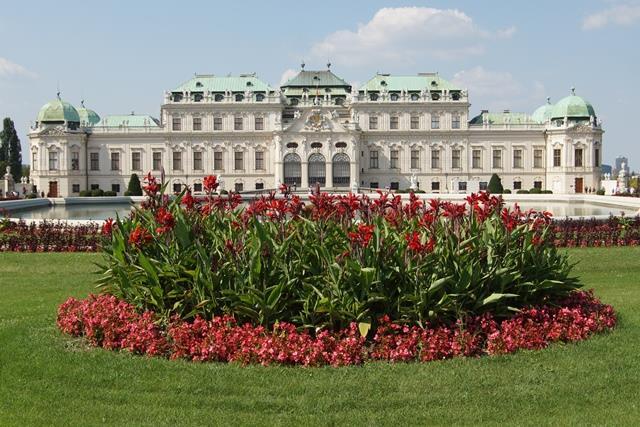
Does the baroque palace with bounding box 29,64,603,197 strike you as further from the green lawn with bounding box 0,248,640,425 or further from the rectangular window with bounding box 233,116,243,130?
the green lawn with bounding box 0,248,640,425

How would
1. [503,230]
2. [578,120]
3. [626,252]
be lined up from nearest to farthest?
[503,230] → [626,252] → [578,120]

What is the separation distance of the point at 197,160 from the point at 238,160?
13.6 ft

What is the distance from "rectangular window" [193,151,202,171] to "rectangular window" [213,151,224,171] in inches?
56.8

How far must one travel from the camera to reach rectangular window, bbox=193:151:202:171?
72688 millimetres

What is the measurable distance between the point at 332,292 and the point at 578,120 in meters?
68.9

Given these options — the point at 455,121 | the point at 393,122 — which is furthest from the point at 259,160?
the point at 455,121

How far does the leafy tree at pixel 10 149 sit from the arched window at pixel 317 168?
32770 millimetres

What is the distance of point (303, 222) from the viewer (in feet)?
34.0

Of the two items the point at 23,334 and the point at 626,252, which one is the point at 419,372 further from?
the point at 626,252

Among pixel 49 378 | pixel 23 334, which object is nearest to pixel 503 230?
pixel 49 378

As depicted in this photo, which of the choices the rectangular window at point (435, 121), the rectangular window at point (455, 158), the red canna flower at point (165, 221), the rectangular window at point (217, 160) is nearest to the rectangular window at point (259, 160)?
the rectangular window at point (217, 160)

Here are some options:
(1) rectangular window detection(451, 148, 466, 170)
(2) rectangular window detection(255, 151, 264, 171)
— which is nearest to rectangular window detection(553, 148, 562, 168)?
(1) rectangular window detection(451, 148, 466, 170)

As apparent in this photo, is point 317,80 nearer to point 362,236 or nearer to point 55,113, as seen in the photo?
point 55,113

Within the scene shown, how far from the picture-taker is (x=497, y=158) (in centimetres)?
7362
